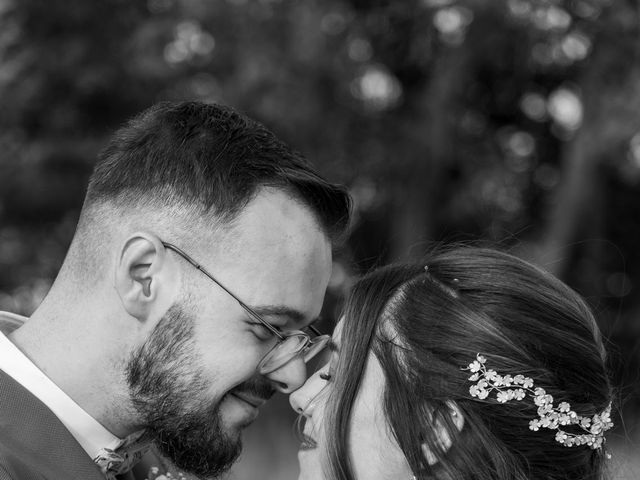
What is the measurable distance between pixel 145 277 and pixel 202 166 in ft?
1.69

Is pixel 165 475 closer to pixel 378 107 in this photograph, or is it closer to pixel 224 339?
pixel 224 339

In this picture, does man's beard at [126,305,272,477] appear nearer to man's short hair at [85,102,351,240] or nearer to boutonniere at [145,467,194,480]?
boutonniere at [145,467,194,480]

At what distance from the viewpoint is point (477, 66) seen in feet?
39.4

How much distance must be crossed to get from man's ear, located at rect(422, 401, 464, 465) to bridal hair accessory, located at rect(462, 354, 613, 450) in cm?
10

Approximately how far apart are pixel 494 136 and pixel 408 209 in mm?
2028

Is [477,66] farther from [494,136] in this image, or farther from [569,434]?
[569,434]

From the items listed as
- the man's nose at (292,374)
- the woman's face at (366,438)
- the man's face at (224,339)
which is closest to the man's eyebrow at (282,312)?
the man's face at (224,339)

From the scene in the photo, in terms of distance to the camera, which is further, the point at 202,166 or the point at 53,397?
the point at 202,166

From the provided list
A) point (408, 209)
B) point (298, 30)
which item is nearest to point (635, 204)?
point (408, 209)

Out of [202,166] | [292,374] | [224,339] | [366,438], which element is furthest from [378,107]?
[366,438]

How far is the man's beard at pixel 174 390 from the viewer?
11.5 feet

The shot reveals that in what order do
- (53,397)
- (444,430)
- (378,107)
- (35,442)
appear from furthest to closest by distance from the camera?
(378,107) → (53,397) → (444,430) → (35,442)

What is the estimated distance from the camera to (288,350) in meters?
3.71

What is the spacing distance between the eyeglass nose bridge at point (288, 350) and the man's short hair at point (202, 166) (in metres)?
0.48
